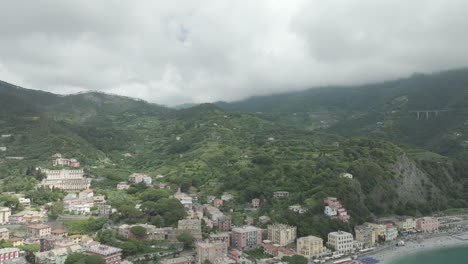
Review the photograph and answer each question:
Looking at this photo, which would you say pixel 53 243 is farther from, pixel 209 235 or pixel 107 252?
pixel 209 235

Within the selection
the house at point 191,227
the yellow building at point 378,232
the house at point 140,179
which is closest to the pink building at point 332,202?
the yellow building at point 378,232

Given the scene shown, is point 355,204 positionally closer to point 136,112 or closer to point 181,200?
point 181,200

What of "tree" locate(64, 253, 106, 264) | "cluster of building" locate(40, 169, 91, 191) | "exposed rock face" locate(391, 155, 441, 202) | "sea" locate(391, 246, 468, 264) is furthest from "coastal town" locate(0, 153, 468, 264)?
"exposed rock face" locate(391, 155, 441, 202)

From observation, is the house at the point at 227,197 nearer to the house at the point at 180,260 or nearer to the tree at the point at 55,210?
the house at the point at 180,260

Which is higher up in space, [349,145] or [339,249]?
[349,145]

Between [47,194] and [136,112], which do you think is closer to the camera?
[47,194]

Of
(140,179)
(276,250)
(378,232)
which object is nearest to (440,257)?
(378,232)

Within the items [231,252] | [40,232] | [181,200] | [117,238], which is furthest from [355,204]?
[40,232]
